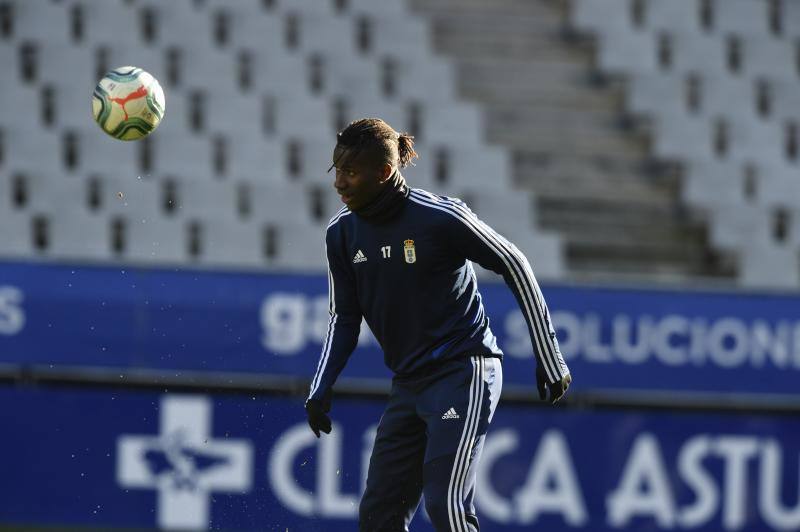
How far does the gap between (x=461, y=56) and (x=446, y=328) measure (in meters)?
10.1

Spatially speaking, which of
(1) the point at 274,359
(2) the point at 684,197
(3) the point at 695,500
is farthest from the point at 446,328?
(2) the point at 684,197

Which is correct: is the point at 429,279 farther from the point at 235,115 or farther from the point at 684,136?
the point at 684,136

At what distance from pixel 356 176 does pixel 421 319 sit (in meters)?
0.64

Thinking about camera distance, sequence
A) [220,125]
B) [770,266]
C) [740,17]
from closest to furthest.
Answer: [220,125] → [770,266] → [740,17]

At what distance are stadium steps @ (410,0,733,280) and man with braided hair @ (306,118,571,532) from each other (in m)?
7.90

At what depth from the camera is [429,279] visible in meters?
5.94

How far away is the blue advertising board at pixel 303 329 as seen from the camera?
1020 centimetres

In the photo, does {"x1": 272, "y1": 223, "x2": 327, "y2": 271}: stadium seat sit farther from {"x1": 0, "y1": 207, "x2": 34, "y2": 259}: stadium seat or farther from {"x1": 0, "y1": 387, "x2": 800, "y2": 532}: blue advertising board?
{"x1": 0, "y1": 387, "x2": 800, "y2": 532}: blue advertising board

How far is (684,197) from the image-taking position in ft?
48.4

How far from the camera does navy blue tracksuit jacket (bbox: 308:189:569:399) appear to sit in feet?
19.4

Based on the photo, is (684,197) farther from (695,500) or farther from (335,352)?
(335,352)

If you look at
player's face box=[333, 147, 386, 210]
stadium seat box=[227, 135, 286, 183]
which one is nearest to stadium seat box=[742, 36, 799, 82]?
stadium seat box=[227, 135, 286, 183]

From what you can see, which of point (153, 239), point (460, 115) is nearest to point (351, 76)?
point (460, 115)

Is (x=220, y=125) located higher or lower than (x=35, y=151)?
higher
